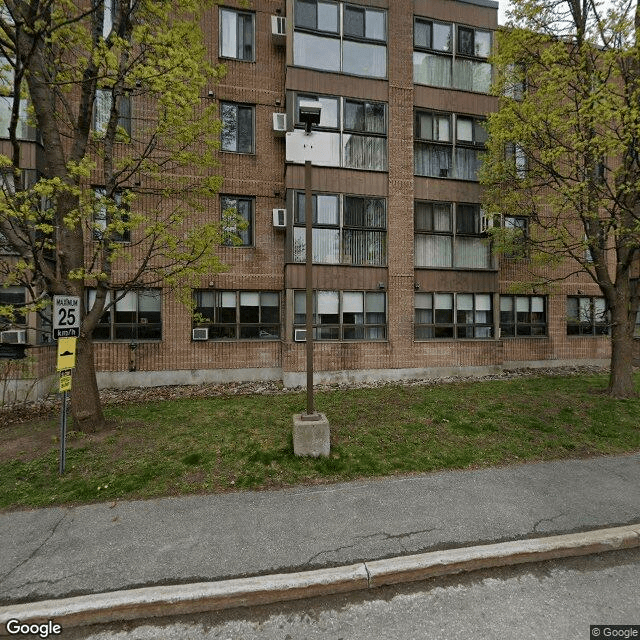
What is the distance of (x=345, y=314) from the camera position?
10992 mm

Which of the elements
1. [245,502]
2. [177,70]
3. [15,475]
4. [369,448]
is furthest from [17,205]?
[369,448]

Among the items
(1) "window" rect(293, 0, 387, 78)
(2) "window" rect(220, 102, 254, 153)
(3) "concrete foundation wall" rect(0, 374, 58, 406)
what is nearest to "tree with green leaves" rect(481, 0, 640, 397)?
(1) "window" rect(293, 0, 387, 78)

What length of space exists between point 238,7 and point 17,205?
35.0ft

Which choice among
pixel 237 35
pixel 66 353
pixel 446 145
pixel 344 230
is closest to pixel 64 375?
pixel 66 353

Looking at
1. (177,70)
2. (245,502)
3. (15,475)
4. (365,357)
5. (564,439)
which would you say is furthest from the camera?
(365,357)

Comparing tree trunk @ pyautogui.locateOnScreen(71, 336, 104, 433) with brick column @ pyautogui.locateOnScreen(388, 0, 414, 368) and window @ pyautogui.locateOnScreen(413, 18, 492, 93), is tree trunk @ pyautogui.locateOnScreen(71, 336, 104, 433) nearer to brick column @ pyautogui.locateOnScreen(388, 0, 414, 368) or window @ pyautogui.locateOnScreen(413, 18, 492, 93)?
brick column @ pyautogui.locateOnScreen(388, 0, 414, 368)

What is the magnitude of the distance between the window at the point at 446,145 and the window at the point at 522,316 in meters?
4.92

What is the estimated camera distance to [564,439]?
6.14 metres

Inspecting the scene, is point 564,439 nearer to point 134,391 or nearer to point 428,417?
point 428,417

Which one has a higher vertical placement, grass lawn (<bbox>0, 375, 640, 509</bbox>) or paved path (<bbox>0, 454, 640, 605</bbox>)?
grass lawn (<bbox>0, 375, 640, 509</bbox>)

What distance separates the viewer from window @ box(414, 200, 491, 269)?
11609 mm

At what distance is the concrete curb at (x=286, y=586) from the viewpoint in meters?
2.68

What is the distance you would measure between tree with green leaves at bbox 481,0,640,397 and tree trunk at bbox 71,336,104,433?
33.8 feet

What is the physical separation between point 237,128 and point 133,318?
7.22m
